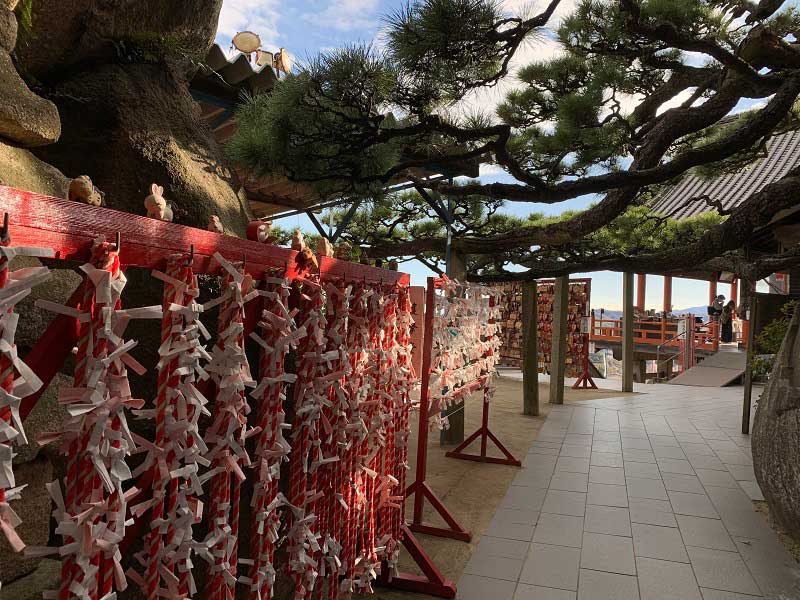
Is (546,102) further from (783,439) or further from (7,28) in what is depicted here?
(7,28)

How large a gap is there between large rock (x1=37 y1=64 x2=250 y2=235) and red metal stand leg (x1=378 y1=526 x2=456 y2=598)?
1.88 meters

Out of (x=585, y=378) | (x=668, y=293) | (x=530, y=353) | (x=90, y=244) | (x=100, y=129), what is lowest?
(x=585, y=378)

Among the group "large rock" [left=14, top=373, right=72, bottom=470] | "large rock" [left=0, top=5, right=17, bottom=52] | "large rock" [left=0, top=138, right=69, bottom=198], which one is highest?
"large rock" [left=0, top=5, right=17, bottom=52]

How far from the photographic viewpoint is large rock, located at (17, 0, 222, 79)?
6.55ft

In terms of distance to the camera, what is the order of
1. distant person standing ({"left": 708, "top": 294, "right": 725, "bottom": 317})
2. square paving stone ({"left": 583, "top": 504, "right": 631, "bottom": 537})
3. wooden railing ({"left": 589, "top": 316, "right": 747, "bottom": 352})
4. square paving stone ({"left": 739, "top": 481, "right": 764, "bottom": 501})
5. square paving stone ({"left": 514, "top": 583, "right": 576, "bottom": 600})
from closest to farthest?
square paving stone ({"left": 514, "top": 583, "right": 576, "bottom": 600})
square paving stone ({"left": 583, "top": 504, "right": 631, "bottom": 537})
square paving stone ({"left": 739, "top": 481, "right": 764, "bottom": 501})
distant person standing ({"left": 708, "top": 294, "right": 725, "bottom": 317})
wooden railing ({"left": 589, "top": 316, "right": 747, "bottom": 352})

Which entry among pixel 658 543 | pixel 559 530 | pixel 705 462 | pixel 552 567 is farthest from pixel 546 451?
pixel 552 567

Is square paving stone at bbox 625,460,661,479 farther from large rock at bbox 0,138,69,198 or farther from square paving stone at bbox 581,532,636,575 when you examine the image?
large rock at bbox 0,138,69,198

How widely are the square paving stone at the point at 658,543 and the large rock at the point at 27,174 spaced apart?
3.52 m

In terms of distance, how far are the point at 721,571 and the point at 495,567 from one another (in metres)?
1.28

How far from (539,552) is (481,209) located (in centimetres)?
500

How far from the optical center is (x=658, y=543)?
3.38 metres

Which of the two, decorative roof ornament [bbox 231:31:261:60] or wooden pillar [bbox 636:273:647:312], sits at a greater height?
decorative roof ornament [bbox 231:31:261:60]

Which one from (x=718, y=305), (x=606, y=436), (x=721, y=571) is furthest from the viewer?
(x=718, y=305)

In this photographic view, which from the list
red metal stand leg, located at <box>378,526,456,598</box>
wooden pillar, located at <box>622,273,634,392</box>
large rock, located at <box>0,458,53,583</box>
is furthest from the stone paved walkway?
wooden pillar, located at <box>622,273,634,392</box>
